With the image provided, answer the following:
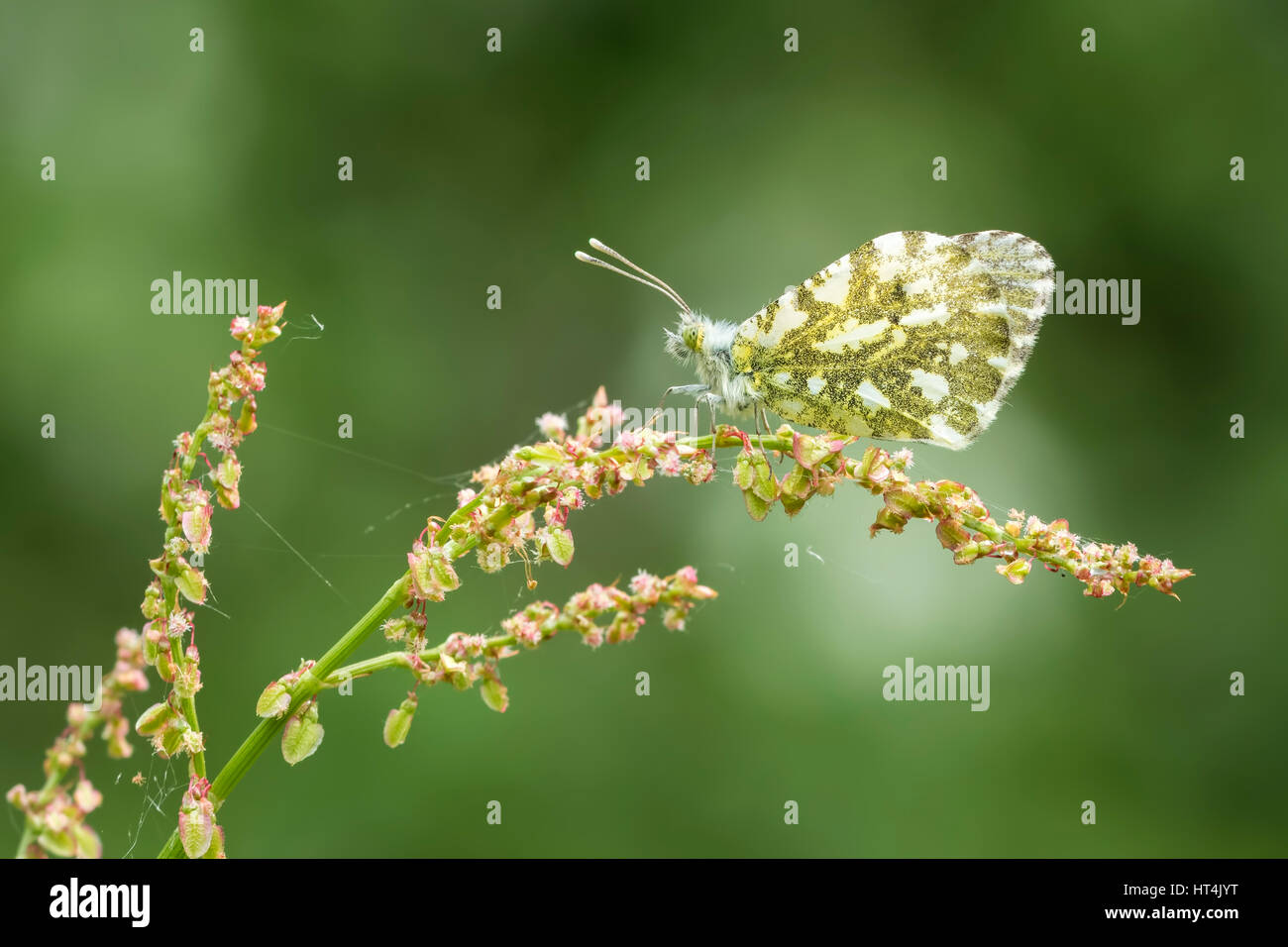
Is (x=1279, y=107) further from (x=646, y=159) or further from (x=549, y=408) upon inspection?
(x=549, y=408)

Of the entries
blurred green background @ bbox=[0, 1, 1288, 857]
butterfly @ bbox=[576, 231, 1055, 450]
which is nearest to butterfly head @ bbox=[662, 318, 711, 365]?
butterfly @ bbox=[576, 231, 1055, 450]

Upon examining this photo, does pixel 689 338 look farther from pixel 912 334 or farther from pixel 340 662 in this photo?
pixel 340 662

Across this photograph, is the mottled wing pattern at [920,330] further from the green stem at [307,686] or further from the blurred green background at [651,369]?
the blurred green background at [651,369]

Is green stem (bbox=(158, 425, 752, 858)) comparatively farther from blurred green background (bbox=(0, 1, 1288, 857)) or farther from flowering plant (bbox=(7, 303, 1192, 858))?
blurred green background (bbox=(0, 1, 1288, 857))

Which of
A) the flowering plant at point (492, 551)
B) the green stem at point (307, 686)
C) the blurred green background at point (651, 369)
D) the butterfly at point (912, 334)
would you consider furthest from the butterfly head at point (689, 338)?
the blurred green background at point (651, 369)

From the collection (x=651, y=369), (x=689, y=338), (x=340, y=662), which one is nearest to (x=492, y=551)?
(x=340, y=662)

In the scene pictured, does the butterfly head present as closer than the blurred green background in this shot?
Yes

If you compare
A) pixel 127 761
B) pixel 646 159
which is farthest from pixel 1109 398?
pixel 127 761
